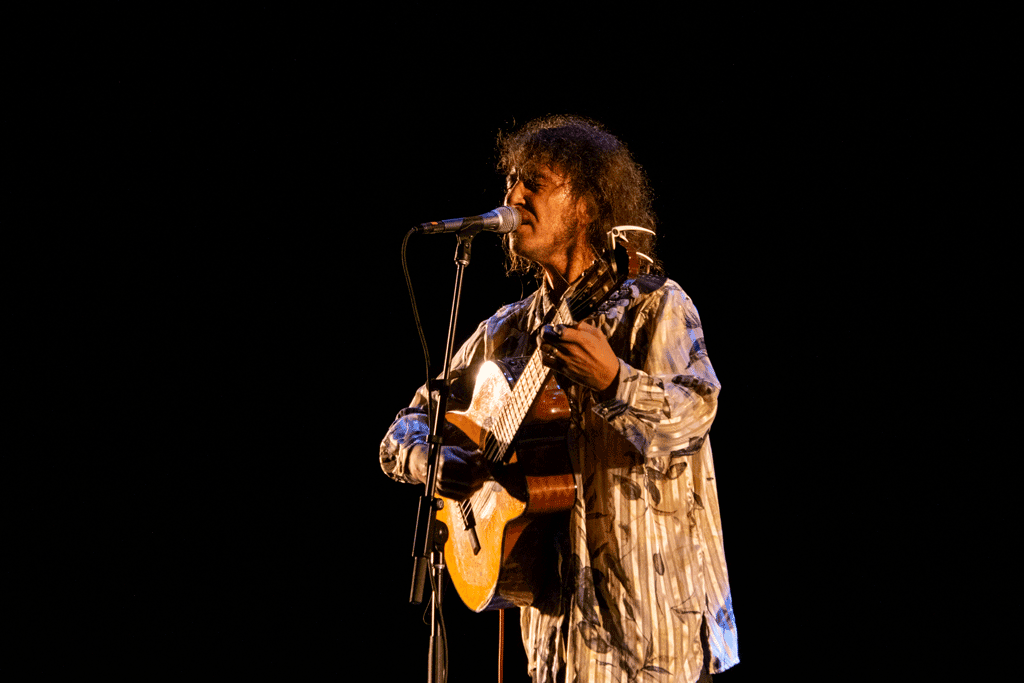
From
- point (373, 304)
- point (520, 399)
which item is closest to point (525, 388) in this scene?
point (520, 399)

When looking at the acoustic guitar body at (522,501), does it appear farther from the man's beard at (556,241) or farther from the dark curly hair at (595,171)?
the dark curly hair at (595,171)

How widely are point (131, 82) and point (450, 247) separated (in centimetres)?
170

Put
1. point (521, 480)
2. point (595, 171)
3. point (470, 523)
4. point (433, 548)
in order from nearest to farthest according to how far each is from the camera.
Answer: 1. point (433, 548)
2. point (521, 480)
3. point (470, 523)
4. point (595, 171)

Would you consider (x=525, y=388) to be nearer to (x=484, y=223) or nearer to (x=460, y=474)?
(x=460, y=474)

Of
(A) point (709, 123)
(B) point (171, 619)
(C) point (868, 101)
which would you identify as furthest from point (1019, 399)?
(B) point (171, 619)

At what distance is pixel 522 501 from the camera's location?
1.91m

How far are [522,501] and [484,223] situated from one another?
2.33 ft

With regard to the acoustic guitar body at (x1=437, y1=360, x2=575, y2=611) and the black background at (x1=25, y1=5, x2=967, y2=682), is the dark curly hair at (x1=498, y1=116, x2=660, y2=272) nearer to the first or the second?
the acoustic guitar body at (x1=437, y1=360, x2=575, y2=611)

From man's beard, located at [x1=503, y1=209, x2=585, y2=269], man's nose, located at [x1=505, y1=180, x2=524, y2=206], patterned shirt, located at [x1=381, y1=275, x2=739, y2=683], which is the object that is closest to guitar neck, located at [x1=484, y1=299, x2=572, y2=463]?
patterned shirt, located at [x1=381, y1=275, x2=739, y2=683]

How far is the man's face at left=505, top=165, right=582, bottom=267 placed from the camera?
226 centimetres

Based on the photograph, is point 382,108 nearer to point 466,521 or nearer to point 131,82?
point 131,82

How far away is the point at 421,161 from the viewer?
13.1ft

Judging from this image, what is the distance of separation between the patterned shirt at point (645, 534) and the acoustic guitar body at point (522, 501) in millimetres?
50

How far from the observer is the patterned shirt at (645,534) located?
1749mm
